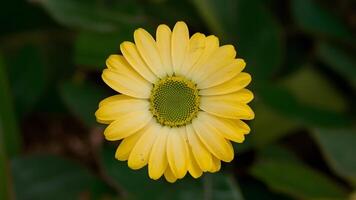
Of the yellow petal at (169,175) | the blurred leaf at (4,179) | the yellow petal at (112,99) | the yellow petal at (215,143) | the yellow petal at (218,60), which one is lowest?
the blurred leaf at (4,179)

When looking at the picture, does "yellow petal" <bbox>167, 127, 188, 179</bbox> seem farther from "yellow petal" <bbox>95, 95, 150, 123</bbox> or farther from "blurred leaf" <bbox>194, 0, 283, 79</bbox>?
"blurred leaf" <bbox>194, 0, 283, 79</bbox>

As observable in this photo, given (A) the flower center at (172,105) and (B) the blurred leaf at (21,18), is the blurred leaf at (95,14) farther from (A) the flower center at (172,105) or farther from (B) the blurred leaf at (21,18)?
(A) the flower center at (172,105)

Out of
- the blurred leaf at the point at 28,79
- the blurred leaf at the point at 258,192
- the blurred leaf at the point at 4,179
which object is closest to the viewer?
the blurred leaf at the point at 4,179

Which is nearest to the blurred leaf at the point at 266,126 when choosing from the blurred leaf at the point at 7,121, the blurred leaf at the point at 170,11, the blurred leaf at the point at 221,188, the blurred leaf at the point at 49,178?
the blurred leaf at the point at 221,188

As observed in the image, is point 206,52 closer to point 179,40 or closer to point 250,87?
point 179,40

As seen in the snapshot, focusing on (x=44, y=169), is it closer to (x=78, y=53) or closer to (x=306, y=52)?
(x=78, y=53)

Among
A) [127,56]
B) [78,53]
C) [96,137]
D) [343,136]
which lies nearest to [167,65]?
[127,56]

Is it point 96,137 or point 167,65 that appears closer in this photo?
point 167,65

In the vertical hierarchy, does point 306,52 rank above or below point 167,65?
below

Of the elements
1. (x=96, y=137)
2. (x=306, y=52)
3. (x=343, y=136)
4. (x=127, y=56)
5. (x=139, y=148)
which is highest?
(x=127, y=56)
